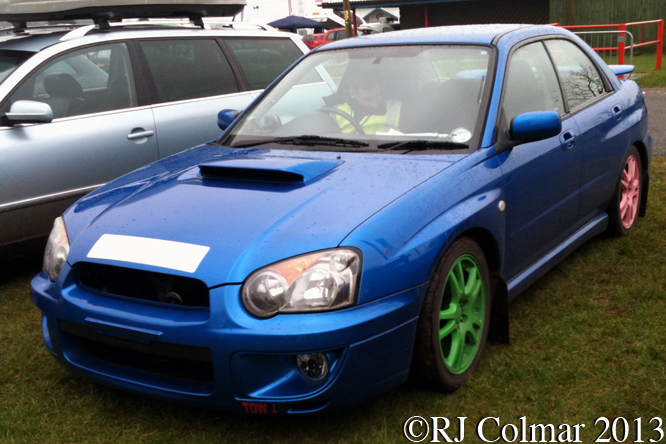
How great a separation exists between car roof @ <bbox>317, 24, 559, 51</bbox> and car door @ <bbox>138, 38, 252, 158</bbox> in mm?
1507

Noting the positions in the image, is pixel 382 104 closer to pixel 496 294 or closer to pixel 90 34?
pixel 496 294

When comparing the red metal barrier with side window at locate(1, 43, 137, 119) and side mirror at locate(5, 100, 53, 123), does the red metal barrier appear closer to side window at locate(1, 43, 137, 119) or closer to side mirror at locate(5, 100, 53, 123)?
side window at locate(1, 43, 137, 119)

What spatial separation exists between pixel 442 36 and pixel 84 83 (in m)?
2.56

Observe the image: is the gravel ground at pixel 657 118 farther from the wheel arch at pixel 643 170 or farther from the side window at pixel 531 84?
the side window at pixel 531 84

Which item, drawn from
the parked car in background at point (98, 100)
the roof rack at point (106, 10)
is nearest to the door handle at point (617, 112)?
the parked car in background at point (98, 100)

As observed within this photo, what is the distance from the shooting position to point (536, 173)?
3.63 m

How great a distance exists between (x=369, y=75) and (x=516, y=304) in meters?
1.53

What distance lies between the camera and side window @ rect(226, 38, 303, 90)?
19.7 feet

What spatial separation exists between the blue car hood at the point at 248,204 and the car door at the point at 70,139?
4.12 feet

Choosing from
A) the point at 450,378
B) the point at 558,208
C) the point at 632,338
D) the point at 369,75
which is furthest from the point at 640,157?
the point at 450,378

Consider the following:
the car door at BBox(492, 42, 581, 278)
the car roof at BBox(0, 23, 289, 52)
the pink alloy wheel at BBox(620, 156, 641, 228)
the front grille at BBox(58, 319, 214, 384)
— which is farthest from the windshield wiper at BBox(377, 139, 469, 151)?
the car roof at BBox(0, 23, 289, 52)

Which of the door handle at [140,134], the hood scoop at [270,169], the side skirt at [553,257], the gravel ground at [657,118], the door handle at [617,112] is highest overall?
the hood scoop at [270,169]

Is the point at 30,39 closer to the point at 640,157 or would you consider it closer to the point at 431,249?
the point at 431,249

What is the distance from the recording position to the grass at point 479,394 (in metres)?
2.89
